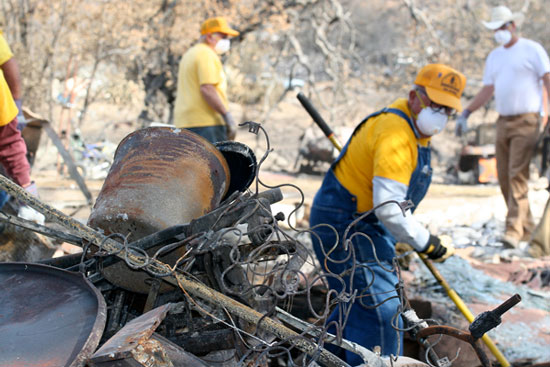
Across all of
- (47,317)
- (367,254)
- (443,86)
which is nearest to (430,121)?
(443,86)

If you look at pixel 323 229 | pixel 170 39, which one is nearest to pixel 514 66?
pixel 323 229

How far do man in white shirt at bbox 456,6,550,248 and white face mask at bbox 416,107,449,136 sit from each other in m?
3.25

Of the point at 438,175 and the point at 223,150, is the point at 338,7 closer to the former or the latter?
the point at 438,175

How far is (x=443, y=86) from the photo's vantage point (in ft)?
10.5

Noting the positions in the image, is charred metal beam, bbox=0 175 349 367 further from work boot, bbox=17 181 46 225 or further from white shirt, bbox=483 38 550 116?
white shirt, bbox=483 38 550 116

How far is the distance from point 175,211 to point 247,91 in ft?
59.3

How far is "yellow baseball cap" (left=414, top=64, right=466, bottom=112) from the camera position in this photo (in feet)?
10.4

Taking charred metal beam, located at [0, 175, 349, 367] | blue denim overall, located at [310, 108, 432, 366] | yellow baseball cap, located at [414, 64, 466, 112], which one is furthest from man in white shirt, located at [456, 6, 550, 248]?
charred metal beam, located at [0, 175, 349, 367]

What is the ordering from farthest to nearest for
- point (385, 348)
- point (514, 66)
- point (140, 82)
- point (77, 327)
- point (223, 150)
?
point (140, 82), point (514, 66), point (385, 348), point (223, 150), point (77, 327)

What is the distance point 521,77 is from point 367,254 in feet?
13.9

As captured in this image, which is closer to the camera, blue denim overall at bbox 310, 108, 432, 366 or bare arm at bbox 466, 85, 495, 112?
blue denim overall at bbox 310, 108, 432, 366

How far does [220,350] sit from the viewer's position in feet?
7.05

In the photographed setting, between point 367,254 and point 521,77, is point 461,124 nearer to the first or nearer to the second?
point 521,77

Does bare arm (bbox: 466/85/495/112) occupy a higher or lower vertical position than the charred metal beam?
higher
